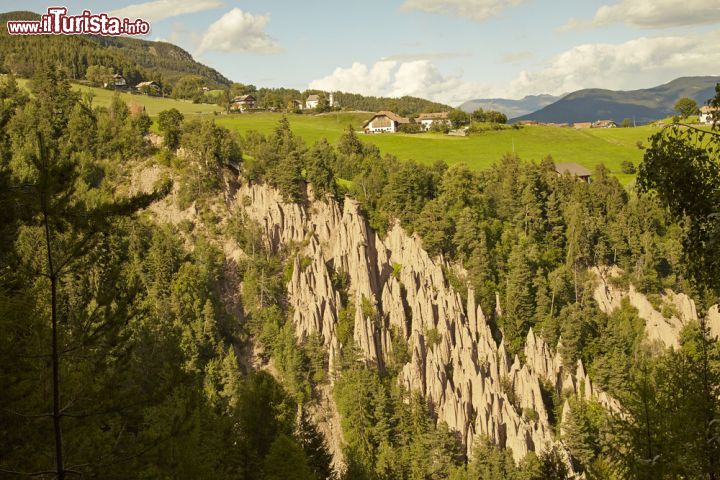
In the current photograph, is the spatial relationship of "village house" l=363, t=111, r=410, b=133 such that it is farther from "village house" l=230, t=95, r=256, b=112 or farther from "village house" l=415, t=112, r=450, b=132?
"village house" l=230, t=95, r=256, b=112

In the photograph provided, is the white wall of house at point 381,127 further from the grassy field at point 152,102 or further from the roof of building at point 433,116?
the grassy field at point 152,102

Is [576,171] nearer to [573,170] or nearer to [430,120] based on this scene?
[573,170]

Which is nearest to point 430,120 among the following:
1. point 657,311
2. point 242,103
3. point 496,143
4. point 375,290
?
point 496,143

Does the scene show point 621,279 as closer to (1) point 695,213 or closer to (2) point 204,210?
(2) point 204,210

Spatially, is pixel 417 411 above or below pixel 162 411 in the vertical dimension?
below

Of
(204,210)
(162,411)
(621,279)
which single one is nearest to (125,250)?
(204,210)

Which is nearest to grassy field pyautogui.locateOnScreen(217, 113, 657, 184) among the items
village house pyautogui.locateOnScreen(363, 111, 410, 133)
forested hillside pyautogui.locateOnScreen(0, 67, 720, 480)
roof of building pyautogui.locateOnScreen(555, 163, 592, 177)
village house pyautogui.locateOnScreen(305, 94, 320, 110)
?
village house pyautogui.locateOnScreen(363, 111, 410, 133)

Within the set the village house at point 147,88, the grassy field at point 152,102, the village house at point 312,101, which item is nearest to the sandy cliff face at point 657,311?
the grassy field at point 152,102
